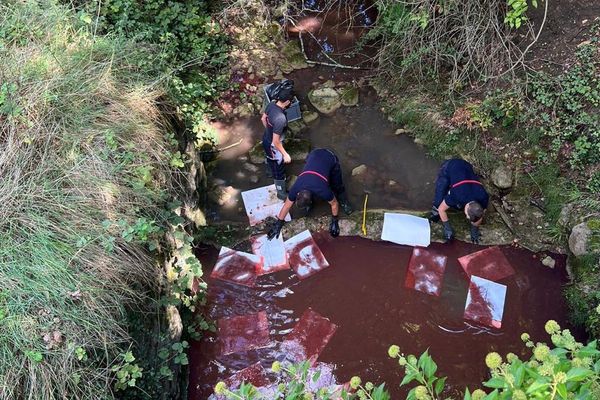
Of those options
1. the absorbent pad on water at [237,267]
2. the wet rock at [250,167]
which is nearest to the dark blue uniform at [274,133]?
the wet rock at [250,167]

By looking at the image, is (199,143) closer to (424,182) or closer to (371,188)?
(371,188)

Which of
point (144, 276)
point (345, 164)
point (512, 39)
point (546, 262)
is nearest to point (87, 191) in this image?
point (144, 276)

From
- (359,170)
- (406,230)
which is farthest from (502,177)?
(359,170)

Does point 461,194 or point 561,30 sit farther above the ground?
point 561,30

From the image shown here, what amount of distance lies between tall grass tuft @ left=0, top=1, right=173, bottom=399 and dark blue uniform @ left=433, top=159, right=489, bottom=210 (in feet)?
9.04

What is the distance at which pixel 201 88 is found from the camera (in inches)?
230

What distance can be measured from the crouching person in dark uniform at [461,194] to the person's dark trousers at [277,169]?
1.73m

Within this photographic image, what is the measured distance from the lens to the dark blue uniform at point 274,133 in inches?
187

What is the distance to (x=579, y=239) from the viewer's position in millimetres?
4605

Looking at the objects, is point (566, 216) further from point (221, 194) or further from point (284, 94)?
point (221, 194)

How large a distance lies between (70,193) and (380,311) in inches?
119

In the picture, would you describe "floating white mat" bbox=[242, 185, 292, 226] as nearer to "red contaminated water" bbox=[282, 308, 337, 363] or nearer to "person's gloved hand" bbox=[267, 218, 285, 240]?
"person's gloved hand" bbox=[267, 218, 285, 240]

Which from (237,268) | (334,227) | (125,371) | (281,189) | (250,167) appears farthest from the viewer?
(250,167)

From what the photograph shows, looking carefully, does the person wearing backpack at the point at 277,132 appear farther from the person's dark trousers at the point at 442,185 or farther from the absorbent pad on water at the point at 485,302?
the absorbent pad on water at the point at 485,302
